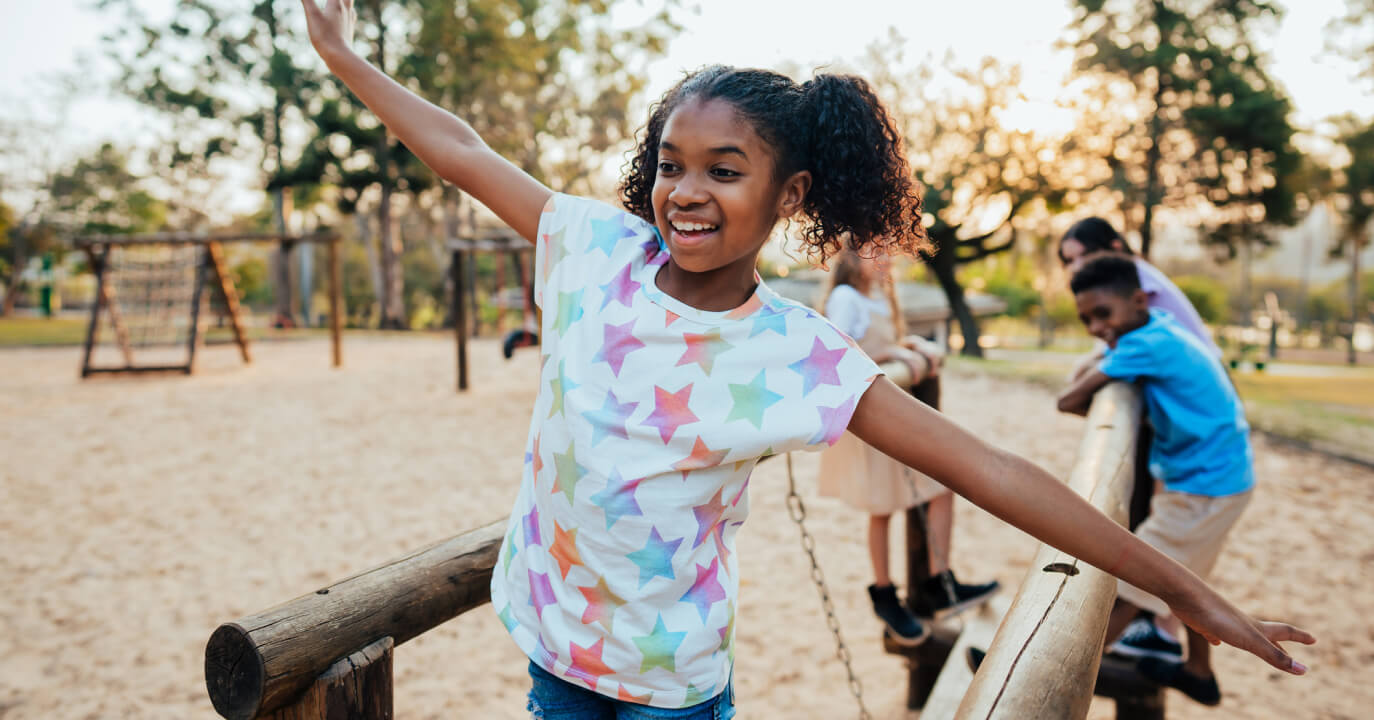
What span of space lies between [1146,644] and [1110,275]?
1.40 meters

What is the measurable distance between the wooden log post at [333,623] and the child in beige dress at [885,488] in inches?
88.8

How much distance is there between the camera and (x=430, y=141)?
4.83 ft

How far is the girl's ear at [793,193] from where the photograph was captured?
4.37 feet

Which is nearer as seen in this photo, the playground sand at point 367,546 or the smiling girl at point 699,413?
the smiling girl at point 699,413

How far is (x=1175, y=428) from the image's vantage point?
9.87 feet

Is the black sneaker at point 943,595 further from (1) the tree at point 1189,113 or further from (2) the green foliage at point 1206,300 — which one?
(2) the green foliage at point 1206,300

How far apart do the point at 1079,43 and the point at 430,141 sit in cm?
2173

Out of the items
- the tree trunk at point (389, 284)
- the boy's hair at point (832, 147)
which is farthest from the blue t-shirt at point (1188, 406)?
the tree trunk at point (389, 284)

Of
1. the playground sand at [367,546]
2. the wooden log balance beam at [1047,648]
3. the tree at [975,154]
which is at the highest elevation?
the tree at [975,154]

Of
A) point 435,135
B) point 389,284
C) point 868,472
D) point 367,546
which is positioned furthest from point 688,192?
point 389,284

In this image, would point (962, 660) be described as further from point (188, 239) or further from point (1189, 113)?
point (1189, 113)

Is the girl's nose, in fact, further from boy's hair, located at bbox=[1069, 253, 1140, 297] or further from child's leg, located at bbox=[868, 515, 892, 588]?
child's leg, located at bbox=[868, 515, 892, 588]

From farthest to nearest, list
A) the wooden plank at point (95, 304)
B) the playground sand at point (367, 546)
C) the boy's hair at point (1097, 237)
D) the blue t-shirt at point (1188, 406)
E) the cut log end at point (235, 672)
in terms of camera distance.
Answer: the wooden plank at point (95, 304), the boy's hair at point (1097, 237), the playground sand at point (367, 546), the blue t-shirt at point (1188, 406), the cut log end at point (235, 672)

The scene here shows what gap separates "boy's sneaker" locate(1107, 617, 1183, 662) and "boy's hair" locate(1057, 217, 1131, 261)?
1.59 meters
